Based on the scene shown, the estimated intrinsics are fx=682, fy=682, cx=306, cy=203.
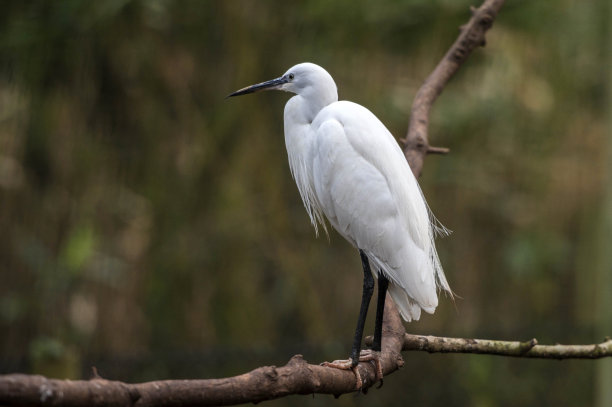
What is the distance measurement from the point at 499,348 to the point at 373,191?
50 cm

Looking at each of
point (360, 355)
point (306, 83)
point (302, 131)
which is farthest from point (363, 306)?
point (306, 83)

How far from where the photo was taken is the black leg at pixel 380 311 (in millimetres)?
1634

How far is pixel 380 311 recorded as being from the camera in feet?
5.57

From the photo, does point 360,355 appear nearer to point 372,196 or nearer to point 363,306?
point 363,306

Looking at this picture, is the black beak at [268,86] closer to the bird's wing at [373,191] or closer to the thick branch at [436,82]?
the bird's wing at [373,191]

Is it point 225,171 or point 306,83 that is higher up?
point 306,83

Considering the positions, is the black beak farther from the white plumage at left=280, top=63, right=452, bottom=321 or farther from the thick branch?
the thick branch

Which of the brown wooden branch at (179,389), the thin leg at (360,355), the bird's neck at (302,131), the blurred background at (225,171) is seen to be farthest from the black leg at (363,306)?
the blurred background at (225,171)

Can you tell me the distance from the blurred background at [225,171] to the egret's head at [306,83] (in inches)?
61.6

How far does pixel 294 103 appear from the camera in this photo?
6.23ft

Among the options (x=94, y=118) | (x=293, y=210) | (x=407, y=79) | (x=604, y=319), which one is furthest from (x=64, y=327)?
(x=604, y=319)

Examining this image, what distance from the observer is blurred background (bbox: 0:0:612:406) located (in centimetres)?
359

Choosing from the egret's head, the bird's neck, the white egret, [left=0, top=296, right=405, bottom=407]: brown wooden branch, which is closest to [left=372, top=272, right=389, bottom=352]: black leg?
the white egret

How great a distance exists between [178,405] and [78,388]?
0.15 metres
